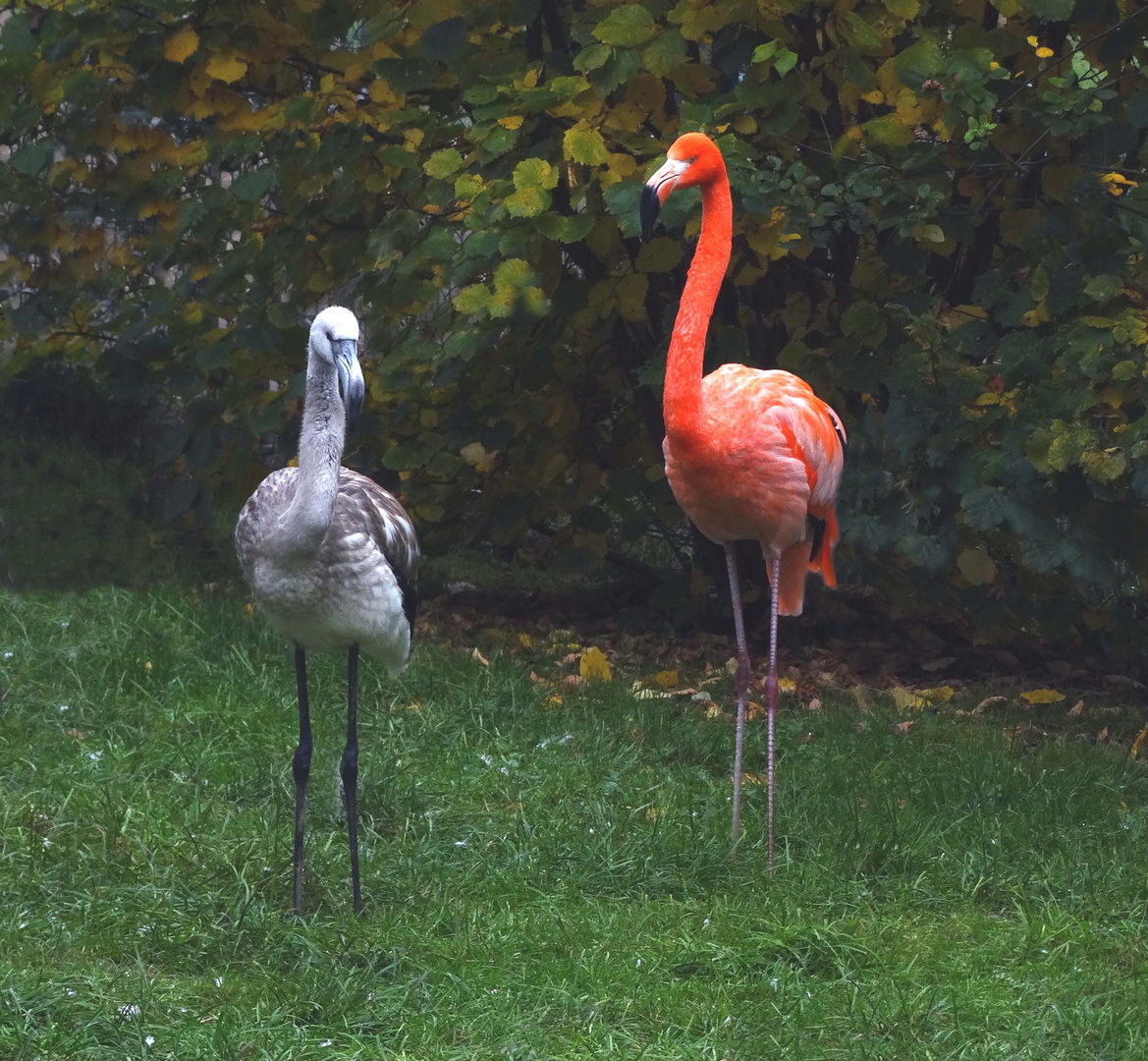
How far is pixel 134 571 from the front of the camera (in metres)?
7.40

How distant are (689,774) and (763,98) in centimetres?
240

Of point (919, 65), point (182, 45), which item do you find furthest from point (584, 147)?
point (182, 45)

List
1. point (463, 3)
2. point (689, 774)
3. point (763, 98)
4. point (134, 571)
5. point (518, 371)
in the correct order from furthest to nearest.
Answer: point (134, 571), point (518, 371), point (463, 3), point (763, 98), point (689, 774)

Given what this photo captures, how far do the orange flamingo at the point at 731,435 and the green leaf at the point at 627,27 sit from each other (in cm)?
98

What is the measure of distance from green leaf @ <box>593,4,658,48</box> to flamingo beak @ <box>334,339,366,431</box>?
2.02m

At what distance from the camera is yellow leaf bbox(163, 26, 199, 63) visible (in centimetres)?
598

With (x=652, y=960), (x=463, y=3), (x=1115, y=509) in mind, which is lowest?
(x=652, y=960)

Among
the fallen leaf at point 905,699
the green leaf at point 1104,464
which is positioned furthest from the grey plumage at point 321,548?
the fallen leaf at point 905,699

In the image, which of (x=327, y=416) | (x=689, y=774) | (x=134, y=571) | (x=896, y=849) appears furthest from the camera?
(x=134, y=571)

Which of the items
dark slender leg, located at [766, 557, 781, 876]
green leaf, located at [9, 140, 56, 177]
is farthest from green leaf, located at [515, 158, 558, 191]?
green leaf, located at [9, 140, 56, 177]

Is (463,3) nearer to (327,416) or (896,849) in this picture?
(327,416)

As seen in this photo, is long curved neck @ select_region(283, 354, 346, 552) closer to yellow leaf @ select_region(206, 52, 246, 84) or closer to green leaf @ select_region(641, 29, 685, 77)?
green leaf @ select_region(641, 29, 685, 77)

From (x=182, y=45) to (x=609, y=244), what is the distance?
182 cm

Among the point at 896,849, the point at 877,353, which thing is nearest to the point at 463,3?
the point at 877,353
